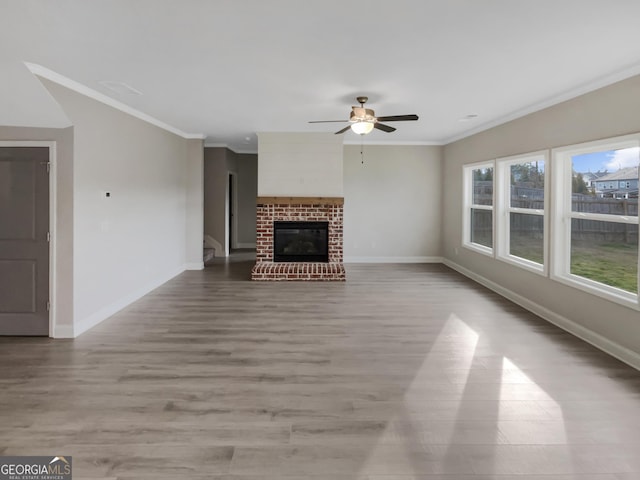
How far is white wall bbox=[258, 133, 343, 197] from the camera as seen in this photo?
7.50 meters

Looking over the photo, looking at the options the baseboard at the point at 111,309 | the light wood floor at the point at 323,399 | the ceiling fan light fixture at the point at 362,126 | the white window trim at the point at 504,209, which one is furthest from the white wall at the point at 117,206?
the white window trim at the point at 504,209

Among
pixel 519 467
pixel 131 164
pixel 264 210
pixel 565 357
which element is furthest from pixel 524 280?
pixel 131 164

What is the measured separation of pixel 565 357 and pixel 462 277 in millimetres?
3796

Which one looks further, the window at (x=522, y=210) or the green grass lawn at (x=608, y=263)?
the window at (x=522, y=210)

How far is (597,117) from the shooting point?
412cm

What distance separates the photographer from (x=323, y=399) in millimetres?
2953

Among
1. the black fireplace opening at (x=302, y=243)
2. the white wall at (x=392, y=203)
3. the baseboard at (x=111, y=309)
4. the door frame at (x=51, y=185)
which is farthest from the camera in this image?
the white wall at (x=392, y=203)

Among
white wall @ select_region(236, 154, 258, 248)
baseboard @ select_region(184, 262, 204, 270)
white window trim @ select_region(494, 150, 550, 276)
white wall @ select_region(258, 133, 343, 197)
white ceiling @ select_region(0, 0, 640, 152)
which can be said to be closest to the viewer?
white ceiling @ select_region(0, 0, 640, 152)

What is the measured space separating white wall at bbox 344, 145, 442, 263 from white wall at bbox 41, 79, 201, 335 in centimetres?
361

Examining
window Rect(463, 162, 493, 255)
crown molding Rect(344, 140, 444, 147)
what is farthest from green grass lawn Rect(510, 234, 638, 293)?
crown molding Rect(344, 140, 444, 147)

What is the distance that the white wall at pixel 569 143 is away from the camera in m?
3.72

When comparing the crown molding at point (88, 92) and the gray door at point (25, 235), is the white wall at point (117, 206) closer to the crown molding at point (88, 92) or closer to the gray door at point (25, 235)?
the crown molding at point (88, 92)

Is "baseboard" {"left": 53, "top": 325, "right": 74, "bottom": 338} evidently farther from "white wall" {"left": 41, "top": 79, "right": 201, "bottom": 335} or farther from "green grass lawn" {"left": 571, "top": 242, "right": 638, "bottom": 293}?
"green grass lawn" {"left": 571, "top": 242, "right": 638, "bottom": 293}

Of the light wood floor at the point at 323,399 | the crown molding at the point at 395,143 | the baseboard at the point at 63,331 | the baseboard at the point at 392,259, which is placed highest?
the crown molding at the point at 395,143
